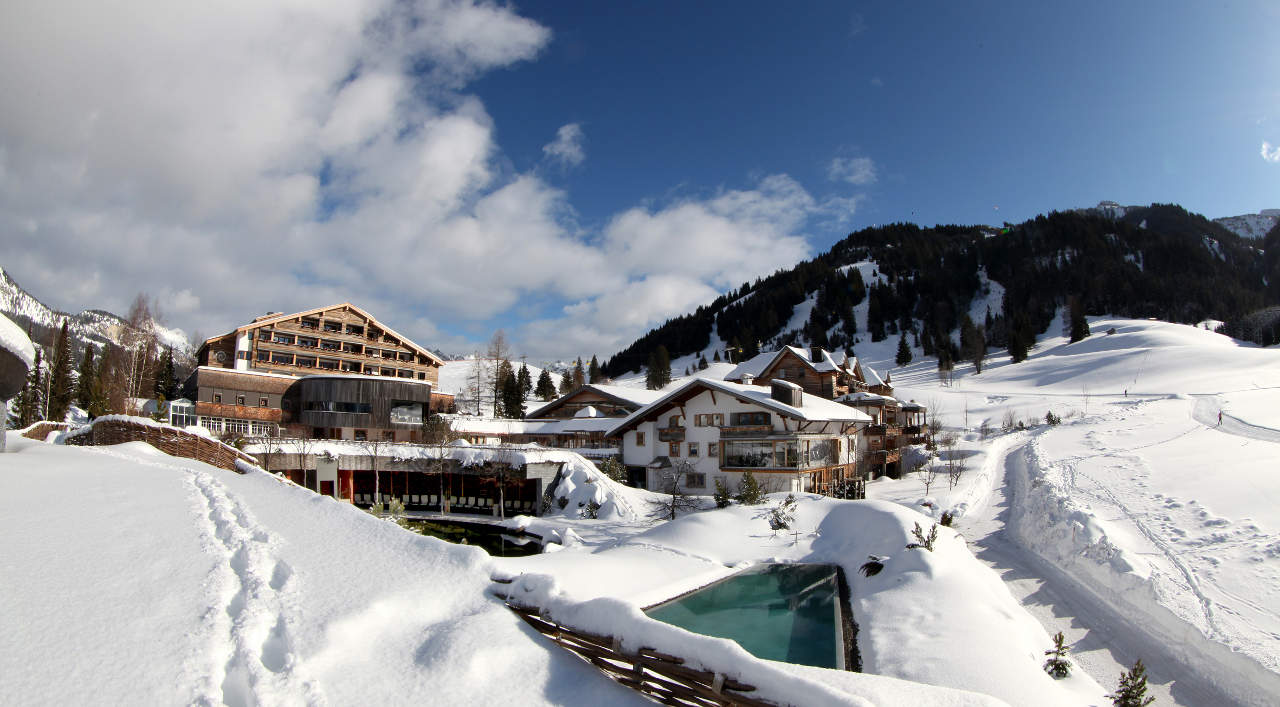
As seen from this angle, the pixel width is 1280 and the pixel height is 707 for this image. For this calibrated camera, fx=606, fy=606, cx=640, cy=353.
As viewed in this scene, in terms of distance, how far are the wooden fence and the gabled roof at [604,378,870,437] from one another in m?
23.9

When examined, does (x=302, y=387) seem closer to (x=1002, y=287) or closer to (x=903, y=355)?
(x=903, y=355)

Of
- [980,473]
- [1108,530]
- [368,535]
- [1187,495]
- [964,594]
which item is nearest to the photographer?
[368,535]

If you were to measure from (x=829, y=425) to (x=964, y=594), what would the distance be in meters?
21.9

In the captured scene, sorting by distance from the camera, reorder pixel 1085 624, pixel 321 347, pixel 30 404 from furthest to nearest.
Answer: pixel 321 347
pixel 30 404
pixel 1085 624

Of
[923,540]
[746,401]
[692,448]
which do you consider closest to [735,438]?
[746,401]

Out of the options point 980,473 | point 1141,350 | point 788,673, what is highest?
point 1141,350

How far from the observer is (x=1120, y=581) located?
48.5 ft

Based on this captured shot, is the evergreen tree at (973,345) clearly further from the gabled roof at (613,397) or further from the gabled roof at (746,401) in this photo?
the gabled roof at (746,401)

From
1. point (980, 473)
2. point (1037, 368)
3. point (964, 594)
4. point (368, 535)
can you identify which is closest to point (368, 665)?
point (368, 535)

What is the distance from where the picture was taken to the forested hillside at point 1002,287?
115812mm

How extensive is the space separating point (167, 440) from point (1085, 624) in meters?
26.9

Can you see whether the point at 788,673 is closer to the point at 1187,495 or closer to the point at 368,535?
the point at 368,535

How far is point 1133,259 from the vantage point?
433 ft

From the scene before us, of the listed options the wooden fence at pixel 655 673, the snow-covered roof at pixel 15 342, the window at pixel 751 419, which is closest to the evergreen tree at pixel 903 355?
the window at pixel 751 419
